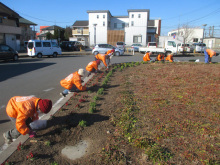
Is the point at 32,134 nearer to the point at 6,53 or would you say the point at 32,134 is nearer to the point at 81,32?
the point at 6,53

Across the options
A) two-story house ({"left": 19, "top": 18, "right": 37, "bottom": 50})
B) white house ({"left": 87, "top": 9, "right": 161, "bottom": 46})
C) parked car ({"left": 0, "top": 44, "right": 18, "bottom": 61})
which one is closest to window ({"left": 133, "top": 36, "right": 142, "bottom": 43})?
white house ({"left": 87, "top": 9, "right": 161, "bottom": 46})

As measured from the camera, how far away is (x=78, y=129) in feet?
12.2

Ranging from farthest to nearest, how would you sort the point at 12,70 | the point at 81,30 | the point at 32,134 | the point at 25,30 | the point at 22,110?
the point at 81,30 → the point at 25,30 → the point at 12,70 → the point at 32,134 → the point at 22,110

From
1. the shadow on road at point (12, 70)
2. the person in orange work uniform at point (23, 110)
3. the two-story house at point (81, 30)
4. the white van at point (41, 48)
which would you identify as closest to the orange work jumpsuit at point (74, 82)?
the person in orange work uniform at point (23, 110)

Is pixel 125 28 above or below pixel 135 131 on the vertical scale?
above

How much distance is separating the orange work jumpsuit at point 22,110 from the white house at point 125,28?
40395 mm

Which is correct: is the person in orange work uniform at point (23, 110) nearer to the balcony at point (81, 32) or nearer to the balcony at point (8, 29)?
the balcony at point (8, 29)

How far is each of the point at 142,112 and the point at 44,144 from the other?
2318 mm

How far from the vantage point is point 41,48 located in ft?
67.9

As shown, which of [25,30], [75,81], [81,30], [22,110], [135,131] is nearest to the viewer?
[22,110]

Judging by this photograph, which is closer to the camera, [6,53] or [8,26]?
[6,53]

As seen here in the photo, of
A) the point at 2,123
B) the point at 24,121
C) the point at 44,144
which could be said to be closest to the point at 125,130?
the point at 44,144

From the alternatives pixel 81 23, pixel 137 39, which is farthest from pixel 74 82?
pixel 81 23

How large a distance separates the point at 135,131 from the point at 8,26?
29.3 meters
